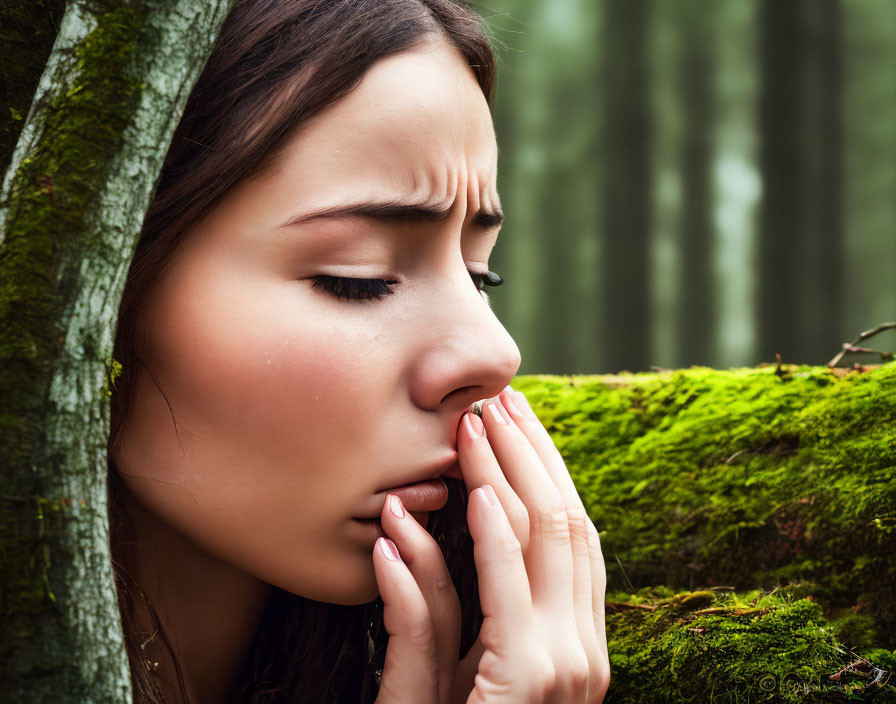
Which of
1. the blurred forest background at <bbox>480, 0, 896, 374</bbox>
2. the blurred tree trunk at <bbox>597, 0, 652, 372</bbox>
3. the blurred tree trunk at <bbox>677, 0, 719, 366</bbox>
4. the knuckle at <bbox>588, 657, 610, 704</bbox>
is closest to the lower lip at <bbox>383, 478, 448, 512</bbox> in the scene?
the knuckle at <bbox>588, 657, 610, 704</bbox>

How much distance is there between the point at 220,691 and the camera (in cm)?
191

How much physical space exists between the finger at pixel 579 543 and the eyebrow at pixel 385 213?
1.99ft

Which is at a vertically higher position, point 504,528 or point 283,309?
point 283,309

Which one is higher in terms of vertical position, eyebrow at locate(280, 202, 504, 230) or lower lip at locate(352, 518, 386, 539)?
eyebrow at locate(280, 202, 504, 230)

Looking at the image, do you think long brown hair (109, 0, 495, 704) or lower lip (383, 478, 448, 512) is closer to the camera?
long brown hair (109, 0, 495, 704)

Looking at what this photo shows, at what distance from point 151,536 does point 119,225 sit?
821 mm

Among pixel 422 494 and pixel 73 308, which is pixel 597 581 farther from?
pixel 73 308

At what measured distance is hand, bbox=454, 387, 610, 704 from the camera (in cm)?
147

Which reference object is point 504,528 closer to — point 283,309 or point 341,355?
point 341,355

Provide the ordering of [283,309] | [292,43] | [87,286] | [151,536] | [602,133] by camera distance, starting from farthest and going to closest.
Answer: [602,133] → [151,536] → [292,43] → [283,309] → [87,286]

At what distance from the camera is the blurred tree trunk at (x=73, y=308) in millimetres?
1005

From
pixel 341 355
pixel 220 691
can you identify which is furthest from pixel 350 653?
pixel 341 355

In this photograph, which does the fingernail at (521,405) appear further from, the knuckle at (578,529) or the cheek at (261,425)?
the cheek at (261,425)

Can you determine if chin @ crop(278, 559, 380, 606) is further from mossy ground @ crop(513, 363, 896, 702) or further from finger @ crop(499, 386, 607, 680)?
mossy ground @ crop(513, 363, 896, 702)
